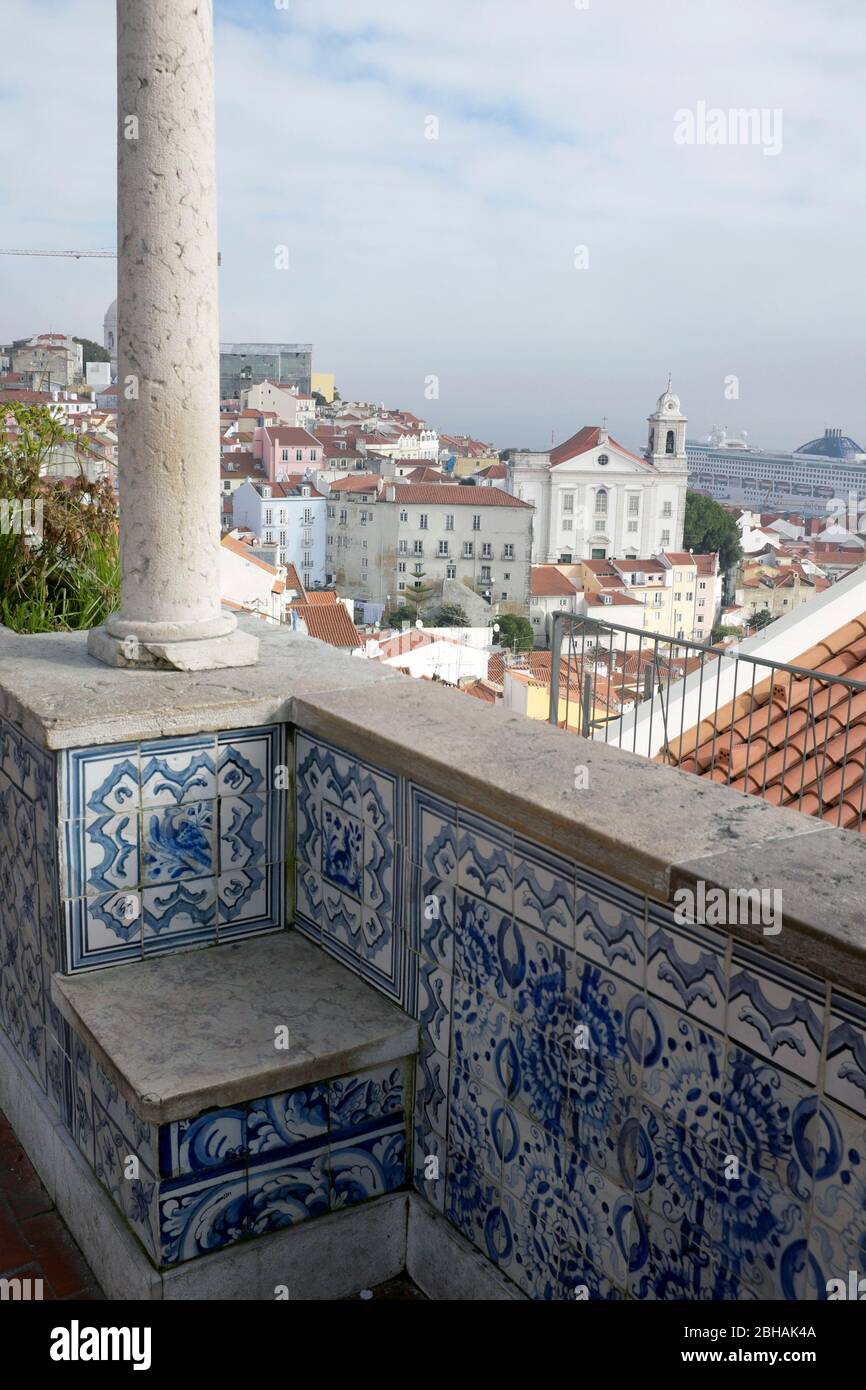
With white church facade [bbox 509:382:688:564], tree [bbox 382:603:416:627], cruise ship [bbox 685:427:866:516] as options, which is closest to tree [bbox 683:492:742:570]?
white church facade [bbox 509:382:688:564]

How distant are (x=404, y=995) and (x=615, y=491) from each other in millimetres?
29473

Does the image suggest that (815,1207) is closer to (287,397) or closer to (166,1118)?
(166,1118)

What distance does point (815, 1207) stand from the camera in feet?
4.60

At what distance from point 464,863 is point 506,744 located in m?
0.23

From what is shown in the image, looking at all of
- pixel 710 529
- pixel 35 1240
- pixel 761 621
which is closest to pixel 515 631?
pixel 710 529

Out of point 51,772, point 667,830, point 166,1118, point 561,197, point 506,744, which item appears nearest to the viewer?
point 667,830

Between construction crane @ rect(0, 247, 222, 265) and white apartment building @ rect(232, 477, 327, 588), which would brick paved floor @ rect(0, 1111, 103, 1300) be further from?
white apartment building @ rect(232, 477, 327, 588)

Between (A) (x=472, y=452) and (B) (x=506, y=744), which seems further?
(A) (x=472, y=452)

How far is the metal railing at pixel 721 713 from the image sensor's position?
12.0 feet

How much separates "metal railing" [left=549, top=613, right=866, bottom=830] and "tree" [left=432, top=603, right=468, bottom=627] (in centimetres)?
3288

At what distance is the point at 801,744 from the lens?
4.08 metres

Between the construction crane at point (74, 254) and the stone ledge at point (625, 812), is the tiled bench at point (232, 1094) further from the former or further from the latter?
the construction crane at point (74, 254)

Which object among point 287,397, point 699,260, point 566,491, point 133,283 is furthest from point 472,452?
point 133,283

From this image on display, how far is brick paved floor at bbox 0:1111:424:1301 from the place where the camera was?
7.39 ft
